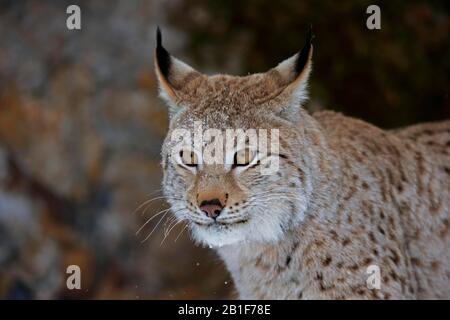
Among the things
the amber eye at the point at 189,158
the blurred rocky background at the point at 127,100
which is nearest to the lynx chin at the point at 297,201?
the amber eye at the point at 189,158

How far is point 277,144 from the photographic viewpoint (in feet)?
14.2

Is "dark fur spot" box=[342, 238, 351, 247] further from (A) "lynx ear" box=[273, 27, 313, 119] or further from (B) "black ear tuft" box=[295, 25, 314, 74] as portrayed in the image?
(B) "black ear tuft" box=[295, 25, 314, 74]

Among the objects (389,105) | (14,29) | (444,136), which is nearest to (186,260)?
(389,105)

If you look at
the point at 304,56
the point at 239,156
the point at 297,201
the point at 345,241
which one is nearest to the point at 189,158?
the point at 239,156

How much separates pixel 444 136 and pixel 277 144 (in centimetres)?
142

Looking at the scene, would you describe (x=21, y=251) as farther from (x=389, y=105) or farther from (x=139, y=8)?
(x=389, y=105)

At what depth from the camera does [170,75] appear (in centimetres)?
471

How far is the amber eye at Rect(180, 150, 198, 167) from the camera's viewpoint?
169 inches

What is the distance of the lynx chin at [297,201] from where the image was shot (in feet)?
14.1

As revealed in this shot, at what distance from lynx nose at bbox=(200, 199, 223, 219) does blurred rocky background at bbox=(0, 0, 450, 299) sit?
3.86 metres

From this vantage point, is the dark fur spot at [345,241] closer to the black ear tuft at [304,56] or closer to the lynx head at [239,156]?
the lynx head at [239,156]

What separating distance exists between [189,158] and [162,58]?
25.5 inches

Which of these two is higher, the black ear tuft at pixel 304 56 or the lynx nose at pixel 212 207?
the black ear tuft at pixel 304 56

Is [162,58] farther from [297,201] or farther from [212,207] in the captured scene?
[297,201]
